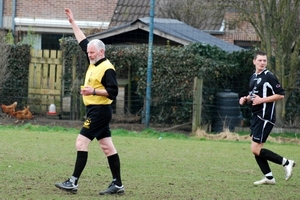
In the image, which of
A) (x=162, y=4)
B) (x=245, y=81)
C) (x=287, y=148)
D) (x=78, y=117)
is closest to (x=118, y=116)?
(x=78, y=117)

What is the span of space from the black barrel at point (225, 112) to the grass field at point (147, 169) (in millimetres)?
2955

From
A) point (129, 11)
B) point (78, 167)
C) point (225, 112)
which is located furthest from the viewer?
point (129, 11)

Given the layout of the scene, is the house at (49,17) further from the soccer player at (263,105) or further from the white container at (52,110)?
the soccer player at (263,105)

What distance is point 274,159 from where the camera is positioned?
10.1 metres

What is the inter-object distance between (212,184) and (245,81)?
37.9ft

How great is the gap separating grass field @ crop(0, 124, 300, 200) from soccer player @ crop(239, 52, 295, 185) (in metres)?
0.34

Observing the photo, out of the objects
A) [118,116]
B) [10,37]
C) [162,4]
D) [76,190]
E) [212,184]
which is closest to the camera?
[76,190]

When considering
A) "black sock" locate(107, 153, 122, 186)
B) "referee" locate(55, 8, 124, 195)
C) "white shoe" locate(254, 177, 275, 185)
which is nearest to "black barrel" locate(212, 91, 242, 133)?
"white shoe" locate(254, 177, 275, 185)

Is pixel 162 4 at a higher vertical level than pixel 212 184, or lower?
higher

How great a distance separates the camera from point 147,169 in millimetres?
10945

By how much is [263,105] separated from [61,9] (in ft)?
68.1

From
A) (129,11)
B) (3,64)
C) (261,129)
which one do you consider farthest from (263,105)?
(129,11)

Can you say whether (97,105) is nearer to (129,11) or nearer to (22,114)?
(22,114)

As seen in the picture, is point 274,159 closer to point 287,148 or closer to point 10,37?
point 287,148
